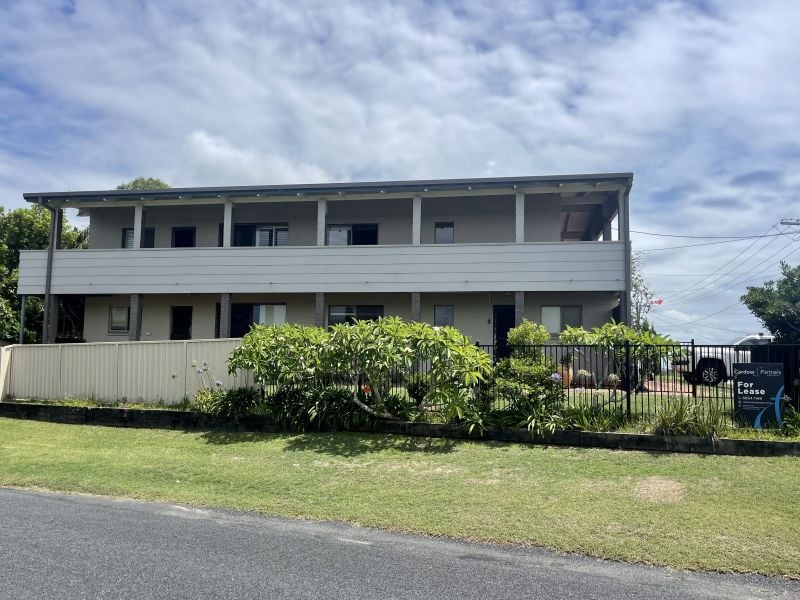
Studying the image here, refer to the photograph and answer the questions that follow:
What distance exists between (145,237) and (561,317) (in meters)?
15.2

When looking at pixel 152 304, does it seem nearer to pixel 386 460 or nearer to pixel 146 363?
→ pixel 146 363

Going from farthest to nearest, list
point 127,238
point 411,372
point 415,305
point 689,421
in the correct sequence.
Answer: point 127,238 < point 415,305 < point 411,372 < point 689,421

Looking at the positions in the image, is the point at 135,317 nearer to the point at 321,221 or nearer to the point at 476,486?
the point at 321,221

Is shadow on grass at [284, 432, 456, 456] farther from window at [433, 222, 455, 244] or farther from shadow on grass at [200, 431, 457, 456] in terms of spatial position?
window at [433, 222, 455, 244]

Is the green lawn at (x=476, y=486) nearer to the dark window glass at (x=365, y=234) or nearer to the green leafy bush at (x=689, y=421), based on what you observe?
the green leafy bush at (x=689, y=421)

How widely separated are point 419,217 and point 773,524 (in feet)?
44.0

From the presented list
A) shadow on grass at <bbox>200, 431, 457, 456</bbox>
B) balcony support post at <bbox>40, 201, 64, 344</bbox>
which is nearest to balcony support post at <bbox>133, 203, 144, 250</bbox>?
balcony support post at <bbox>40, 201, 64, 344</bbox>

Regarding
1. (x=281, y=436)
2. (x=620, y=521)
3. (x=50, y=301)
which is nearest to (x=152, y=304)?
(x=50, y=301)

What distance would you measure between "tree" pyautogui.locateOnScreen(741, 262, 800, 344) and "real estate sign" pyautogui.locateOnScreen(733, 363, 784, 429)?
1768 cm

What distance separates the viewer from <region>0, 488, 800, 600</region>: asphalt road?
4.18 m

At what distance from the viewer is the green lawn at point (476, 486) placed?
540 centimetres

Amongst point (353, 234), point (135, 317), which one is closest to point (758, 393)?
point (353, 234)

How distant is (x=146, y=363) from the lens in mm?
12500

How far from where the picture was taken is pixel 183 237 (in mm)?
21266
